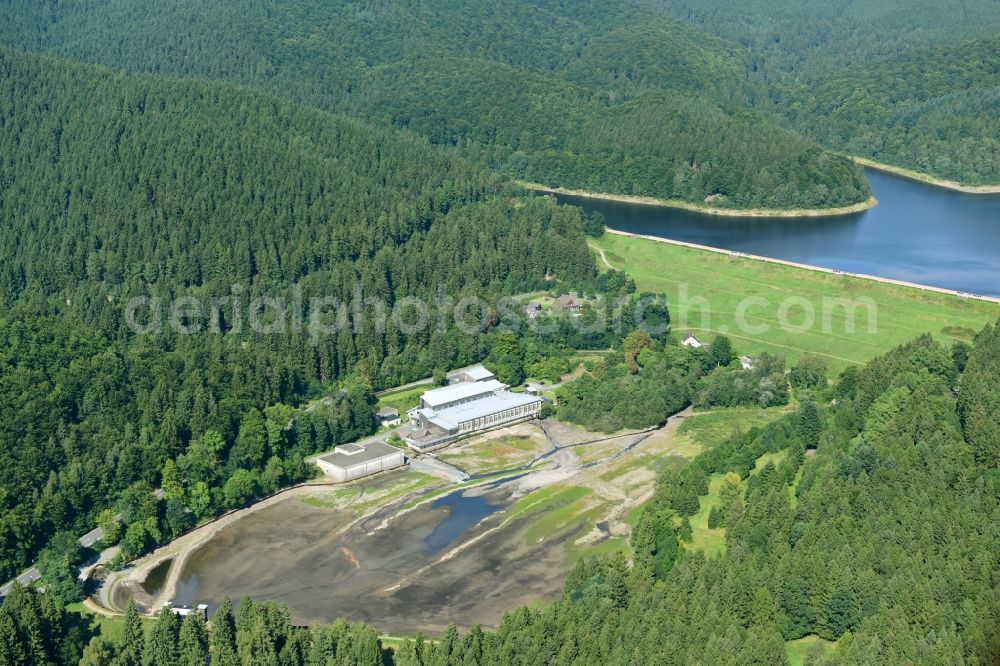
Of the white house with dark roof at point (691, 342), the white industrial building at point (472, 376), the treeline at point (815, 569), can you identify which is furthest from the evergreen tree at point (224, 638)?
the white house with dark roof at point (691, 342)

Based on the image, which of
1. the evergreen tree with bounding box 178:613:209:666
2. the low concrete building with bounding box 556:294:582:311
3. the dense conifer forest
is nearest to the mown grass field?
the dense conifer forest

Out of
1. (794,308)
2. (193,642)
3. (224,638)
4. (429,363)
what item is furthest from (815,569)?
(794,308)

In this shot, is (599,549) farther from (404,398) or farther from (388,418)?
(404,398)

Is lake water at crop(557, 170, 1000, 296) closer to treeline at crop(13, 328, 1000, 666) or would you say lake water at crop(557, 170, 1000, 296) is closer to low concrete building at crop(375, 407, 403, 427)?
treeline at crop(13, 328, 1000, 666)

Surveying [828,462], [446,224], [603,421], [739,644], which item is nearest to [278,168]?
[446,224]

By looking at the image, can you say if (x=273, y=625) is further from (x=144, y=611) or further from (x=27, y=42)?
(x=27, y=42)
